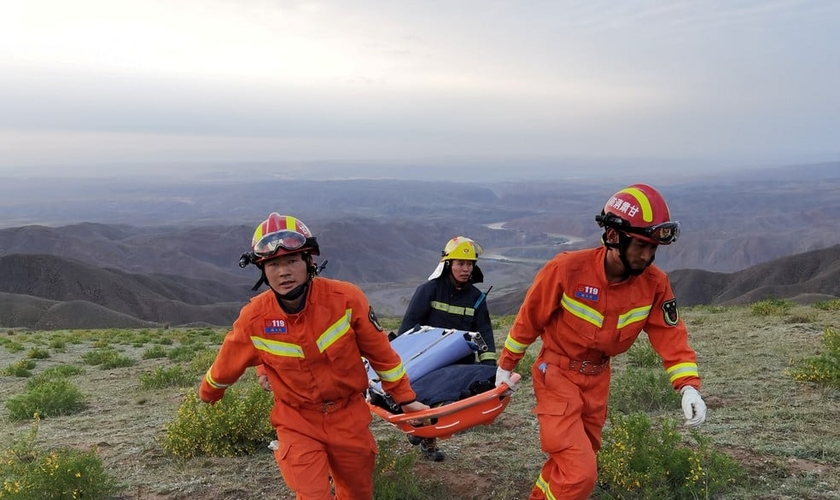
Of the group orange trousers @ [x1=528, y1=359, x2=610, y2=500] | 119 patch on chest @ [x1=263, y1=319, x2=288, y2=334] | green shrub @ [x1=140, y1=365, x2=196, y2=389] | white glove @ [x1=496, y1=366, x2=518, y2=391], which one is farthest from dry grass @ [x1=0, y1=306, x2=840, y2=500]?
119 patch on chest @ [x1=263, y1=319, x2=288, y2=334]

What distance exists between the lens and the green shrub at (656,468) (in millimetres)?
4629

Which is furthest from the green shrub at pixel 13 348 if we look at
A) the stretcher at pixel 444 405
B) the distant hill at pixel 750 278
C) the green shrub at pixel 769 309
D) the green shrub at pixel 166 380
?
the distant hill at pixel 750 278

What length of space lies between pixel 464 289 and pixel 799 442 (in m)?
3.60

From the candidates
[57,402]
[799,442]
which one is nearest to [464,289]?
[799,442]

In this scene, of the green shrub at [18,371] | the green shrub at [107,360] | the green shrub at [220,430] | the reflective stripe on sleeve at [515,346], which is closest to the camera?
the reflective stripe on sleeve at [515,346]

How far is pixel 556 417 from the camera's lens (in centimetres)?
416

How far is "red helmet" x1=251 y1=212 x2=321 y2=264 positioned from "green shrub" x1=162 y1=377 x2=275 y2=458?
2974 mm

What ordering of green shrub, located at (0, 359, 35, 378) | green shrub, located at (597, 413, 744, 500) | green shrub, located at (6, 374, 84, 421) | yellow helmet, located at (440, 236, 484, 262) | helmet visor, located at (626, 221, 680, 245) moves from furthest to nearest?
1. green shrub, located at (0, 359, 35, 378)
2. green shrub, located at (6, 374, 84, 421)
3. yellow helmet, located at (440, 236, 484, 262)
4. green shrub, located at (597, 413, 744, 500)
5. helmet visor, located at (626, 221, 680, 245)

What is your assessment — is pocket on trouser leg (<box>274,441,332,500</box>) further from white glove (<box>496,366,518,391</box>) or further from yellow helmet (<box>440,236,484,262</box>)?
yellow helmet (<box>440,236,484,262</box>)

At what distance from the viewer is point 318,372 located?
13.4 ft

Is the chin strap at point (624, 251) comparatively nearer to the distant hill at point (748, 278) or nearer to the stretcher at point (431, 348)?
the stretcher at point (431, 348)

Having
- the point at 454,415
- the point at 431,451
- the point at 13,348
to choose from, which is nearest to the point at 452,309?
the point at 431,451

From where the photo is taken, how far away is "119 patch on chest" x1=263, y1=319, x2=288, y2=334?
4035 mm

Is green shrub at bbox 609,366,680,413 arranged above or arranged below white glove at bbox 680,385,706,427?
below
